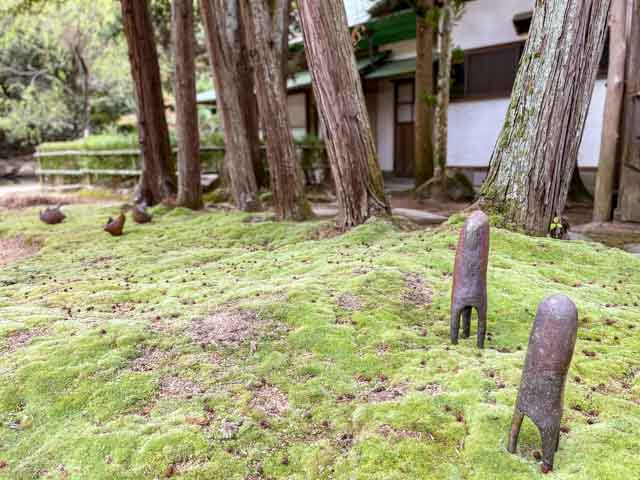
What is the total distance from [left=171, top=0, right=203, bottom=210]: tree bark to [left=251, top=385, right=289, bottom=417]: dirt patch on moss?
288 inches

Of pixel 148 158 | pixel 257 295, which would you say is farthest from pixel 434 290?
pixel 148 158

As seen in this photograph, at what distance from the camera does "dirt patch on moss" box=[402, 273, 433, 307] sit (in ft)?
12.4

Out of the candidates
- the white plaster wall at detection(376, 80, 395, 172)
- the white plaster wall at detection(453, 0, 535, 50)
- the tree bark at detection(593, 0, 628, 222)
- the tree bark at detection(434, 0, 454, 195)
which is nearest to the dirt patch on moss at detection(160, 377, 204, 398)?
the tree bark at detection(593, 0, 628, 222)

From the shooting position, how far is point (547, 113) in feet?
15.9

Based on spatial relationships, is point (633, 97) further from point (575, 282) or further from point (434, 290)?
point (434, 290)

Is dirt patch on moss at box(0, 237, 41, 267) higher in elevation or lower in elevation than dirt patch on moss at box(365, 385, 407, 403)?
lower

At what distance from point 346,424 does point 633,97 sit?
24.8 feet

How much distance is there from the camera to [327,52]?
580cm

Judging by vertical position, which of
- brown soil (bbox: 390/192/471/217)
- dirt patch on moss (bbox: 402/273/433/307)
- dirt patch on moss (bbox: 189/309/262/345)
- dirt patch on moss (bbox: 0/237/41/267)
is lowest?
brown soil (bbox: 390/192/471/217)

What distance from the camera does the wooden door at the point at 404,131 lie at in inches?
640

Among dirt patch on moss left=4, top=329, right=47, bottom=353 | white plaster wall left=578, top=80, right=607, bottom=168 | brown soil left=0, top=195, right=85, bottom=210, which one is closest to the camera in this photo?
dirt patch on moss left=4, top=329, right=47, bottom=353

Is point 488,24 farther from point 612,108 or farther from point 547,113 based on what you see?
point 547,113

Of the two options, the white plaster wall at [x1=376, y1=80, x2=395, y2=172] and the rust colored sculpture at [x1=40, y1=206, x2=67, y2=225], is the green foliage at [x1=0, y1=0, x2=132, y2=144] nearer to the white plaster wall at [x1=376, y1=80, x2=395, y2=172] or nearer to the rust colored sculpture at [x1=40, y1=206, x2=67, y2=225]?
the white plaster wall at [x1=376, y1=80, x2=395, y2=172]

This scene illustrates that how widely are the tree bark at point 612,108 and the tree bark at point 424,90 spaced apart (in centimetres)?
374
